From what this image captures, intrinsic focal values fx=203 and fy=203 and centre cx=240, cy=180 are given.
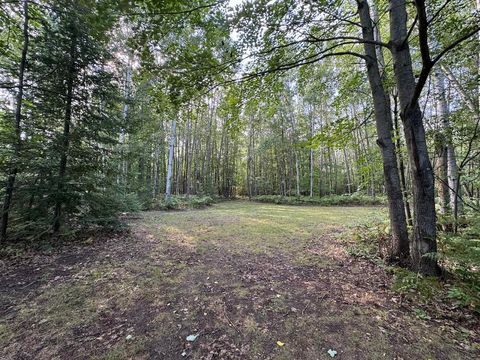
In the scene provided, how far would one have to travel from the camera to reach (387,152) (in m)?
3.58

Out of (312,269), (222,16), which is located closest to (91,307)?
(312,269)

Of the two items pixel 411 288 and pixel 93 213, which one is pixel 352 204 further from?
pixel 93 213

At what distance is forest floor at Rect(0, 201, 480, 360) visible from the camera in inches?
73.7

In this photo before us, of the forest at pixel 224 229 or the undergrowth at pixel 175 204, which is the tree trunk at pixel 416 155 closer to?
the forest at pixel 224 229

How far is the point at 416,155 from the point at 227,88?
10.1 ft

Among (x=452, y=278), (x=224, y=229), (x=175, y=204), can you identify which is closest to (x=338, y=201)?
(x=175, y=204)

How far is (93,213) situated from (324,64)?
736 cm

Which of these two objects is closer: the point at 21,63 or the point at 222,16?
the point at 222,16

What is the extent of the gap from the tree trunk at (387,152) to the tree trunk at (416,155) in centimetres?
→ 64

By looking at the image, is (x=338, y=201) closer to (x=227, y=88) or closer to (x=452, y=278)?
(x=452, y=278)

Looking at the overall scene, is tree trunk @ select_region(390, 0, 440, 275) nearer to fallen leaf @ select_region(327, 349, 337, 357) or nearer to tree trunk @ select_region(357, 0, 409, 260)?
tree trunk @ select_region(357, 0, 409, 260)

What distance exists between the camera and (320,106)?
1820cm

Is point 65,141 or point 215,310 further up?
point 65,141

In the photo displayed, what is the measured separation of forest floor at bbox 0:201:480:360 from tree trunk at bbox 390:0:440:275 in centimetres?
64
